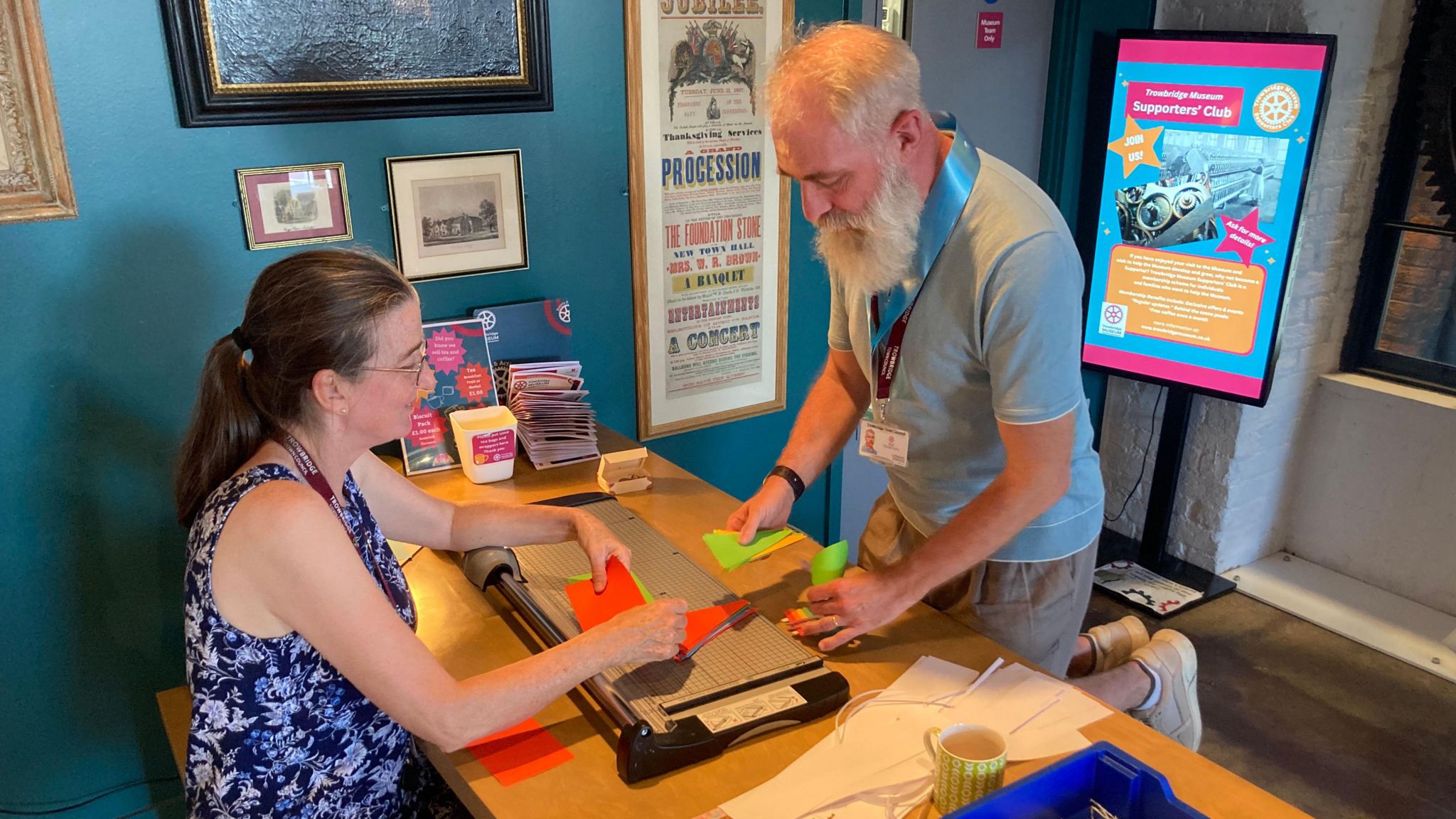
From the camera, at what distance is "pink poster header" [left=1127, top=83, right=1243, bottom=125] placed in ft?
10.6

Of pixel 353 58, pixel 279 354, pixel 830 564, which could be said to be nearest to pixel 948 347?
pixel 830 564

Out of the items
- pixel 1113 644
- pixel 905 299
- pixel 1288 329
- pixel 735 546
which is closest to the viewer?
pixel 905 299

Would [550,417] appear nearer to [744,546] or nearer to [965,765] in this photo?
[744,546]

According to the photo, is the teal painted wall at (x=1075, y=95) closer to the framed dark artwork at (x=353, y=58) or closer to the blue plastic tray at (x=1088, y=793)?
the framed dark artwork at (x=353, y=58)

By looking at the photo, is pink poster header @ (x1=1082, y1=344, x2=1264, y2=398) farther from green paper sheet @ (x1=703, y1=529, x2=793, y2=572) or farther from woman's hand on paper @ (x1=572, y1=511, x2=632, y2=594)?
woman's hand on paper @ (x1=572, y1=511, x2=632, y2=594)

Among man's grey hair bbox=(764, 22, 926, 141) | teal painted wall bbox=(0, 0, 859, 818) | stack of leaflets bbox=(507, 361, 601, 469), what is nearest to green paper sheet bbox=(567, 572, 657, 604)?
stack of leaflets bbox=(507, 361, 601, 469)

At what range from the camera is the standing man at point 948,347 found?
61.6 inches

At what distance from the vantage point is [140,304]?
2051mm

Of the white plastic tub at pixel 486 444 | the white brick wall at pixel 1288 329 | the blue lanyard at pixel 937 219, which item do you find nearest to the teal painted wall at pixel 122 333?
the white plastic tub at pixel 486 444

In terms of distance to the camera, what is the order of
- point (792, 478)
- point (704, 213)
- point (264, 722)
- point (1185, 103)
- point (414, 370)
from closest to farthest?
point (264, 722) → point (414, 370) → point (792, 478) → point (704, 213) → point (1185, 103)

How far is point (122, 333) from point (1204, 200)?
3.13m

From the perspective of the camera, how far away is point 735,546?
6.15 feet

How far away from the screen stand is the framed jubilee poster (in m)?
1.56

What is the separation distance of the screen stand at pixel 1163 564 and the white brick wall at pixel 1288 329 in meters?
0.10
